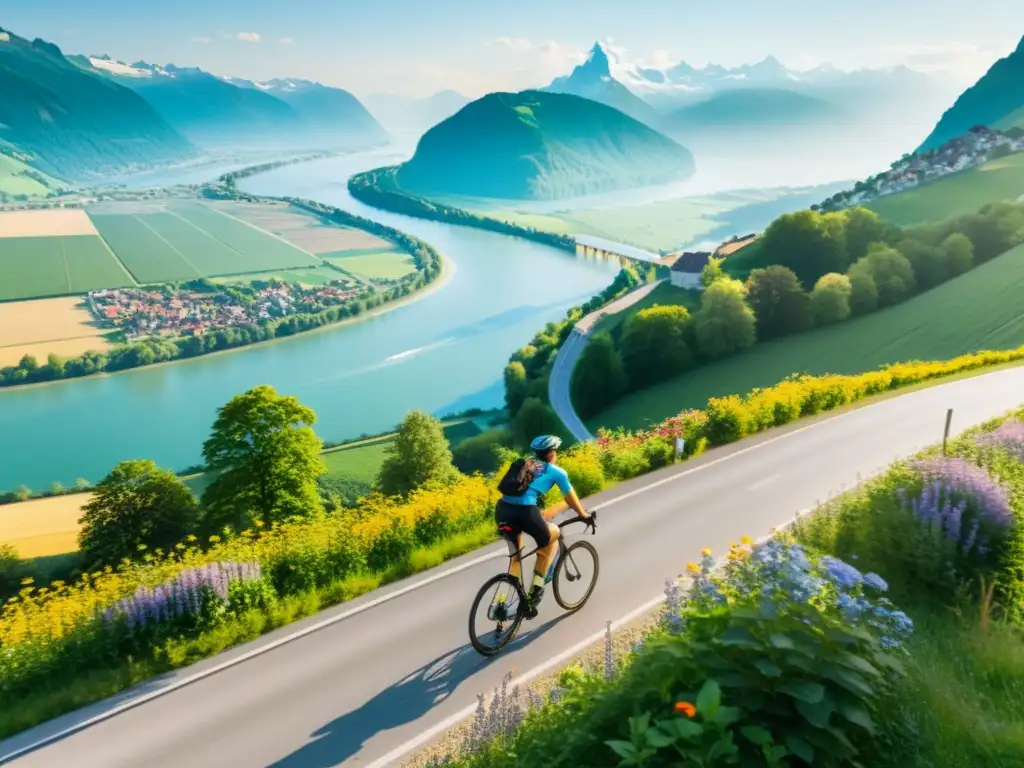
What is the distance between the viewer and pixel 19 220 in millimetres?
187125

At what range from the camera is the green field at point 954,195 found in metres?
103

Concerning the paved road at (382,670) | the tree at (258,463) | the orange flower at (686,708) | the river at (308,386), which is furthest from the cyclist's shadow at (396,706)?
the river at (308,386)

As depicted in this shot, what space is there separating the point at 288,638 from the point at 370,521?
2437 mm

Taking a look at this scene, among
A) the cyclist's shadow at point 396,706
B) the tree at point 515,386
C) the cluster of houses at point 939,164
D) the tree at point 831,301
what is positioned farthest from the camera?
the cluster of houses at point 939,164

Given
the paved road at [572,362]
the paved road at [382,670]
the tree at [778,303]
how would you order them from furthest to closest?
1. the tree at [778,303]
2. the paved road at [572,362]
3. the paved road at [382,670]

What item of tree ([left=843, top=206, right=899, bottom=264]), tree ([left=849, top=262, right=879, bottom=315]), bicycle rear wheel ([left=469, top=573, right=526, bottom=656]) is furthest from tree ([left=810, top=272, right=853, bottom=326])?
bicycle rear wheel ([left=469, top=573, right=526, bottom=656])

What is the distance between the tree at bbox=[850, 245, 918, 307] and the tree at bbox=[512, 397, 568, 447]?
29236 millimetres

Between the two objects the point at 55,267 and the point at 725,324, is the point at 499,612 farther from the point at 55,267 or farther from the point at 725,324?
the point at 55,267

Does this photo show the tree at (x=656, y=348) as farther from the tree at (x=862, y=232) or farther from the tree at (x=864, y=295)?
the tree at (x=862, y=232)

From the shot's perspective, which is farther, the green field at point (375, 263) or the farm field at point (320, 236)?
the farm field at point (320, 236)

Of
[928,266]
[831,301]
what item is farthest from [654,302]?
[928,266]

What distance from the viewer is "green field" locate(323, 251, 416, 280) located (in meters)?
143

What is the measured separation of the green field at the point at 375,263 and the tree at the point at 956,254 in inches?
3904

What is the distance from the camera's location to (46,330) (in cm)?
10900
